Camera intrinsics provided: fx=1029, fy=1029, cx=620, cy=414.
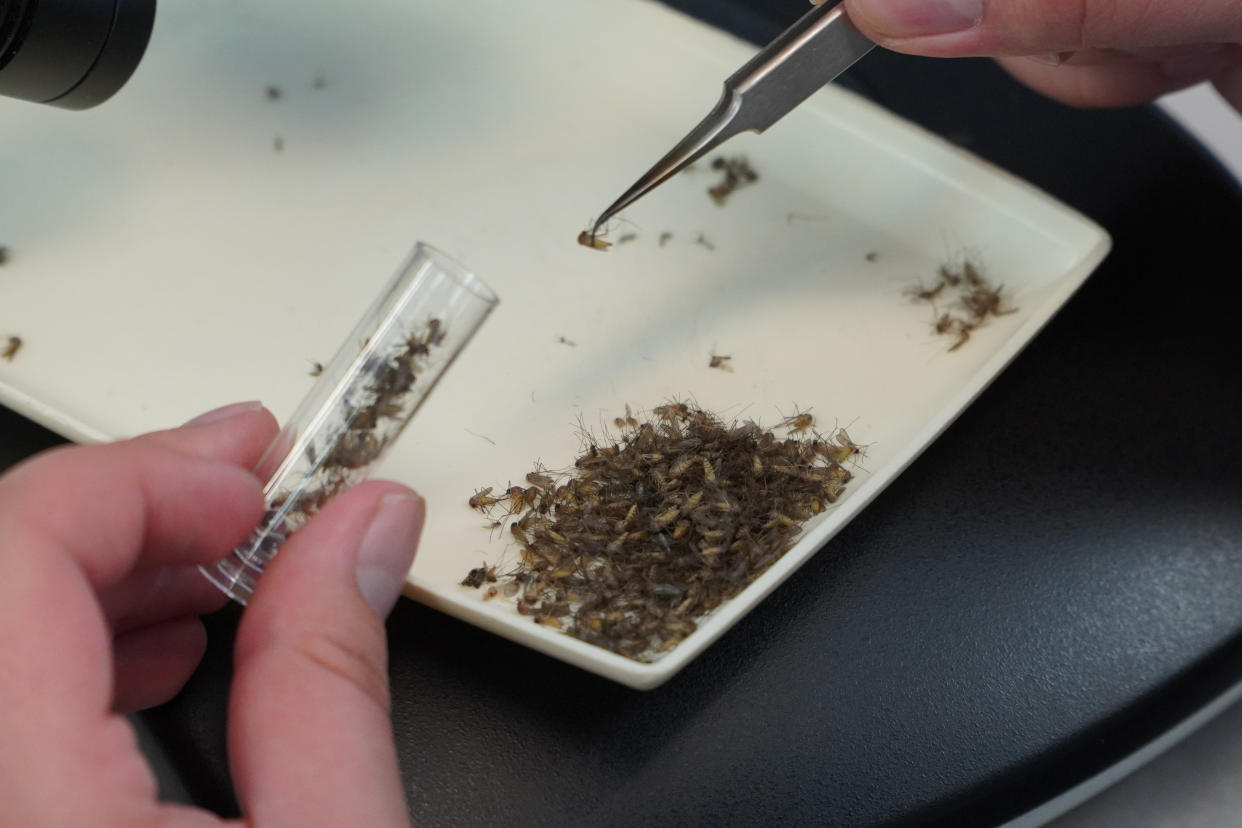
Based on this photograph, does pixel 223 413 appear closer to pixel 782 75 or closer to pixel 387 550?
pixel 387 550

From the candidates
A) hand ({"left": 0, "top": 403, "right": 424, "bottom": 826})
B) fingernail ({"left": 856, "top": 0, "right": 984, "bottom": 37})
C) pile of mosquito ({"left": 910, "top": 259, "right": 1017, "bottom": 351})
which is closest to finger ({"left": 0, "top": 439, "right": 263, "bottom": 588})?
hand ({"left": 0, "top": 403, "right": 424, "bottom": 826})

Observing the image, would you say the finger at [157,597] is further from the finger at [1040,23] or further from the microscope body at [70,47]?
the finger at [1040,23]

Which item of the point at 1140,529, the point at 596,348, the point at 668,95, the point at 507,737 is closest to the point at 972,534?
the point at 1140,529

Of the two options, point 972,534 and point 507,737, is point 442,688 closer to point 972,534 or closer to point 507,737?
point 507,737

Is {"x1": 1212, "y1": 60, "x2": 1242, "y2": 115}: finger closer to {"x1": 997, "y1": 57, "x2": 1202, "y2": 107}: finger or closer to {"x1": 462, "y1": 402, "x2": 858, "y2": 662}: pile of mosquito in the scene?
{"x1": 997, "y1": 57, "x2": 1202, "y2": 107}: finger

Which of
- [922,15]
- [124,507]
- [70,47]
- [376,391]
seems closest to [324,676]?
[124,507]

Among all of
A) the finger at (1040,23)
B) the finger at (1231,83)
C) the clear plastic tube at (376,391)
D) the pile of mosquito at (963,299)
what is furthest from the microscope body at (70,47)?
the finger at (1231,83)

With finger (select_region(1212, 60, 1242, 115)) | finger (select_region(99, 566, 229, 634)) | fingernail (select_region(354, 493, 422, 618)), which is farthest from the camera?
finger (select_region(1212, 60, 1242, 115))
